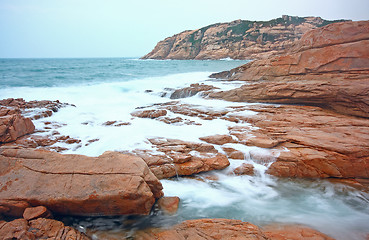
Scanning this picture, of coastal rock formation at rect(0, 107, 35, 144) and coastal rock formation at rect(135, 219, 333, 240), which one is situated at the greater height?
coastal rock formation at rect(0, 107, 35, 144)

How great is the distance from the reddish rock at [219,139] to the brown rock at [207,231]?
293 centimetres

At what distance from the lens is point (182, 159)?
4.88 m

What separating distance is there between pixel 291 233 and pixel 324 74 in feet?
30.3

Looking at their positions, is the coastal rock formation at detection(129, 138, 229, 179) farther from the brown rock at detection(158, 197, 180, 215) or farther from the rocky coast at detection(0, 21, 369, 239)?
the brown rock at detection(158, 197, 180, 215)

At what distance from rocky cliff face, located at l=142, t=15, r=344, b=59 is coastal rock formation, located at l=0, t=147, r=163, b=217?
57385 millimetres

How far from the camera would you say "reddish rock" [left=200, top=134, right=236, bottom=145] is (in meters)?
5.91

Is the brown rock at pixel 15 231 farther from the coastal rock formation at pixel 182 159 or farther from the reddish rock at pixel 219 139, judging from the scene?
the reddish rock at pixel 219 139

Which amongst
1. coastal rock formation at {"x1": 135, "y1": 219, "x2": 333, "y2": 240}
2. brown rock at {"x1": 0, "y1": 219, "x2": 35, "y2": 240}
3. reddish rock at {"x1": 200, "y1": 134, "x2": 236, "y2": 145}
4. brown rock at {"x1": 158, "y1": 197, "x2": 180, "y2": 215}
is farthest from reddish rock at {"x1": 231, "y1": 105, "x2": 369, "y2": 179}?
brown rock at {"x1": 0, "y1": 219, "x2": 35, "y2": 240}

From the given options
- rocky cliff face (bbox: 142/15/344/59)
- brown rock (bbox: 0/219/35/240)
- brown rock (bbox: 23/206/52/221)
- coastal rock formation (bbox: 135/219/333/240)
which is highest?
rocky cliff face (bbox: 142/15/344/59)

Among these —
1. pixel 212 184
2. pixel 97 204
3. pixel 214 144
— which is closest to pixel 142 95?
pixel 214 144

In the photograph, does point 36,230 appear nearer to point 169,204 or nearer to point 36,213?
point 36,213

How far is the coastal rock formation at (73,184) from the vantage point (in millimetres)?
2967

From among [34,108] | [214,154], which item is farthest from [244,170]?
[34,108]

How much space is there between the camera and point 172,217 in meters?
3.54
